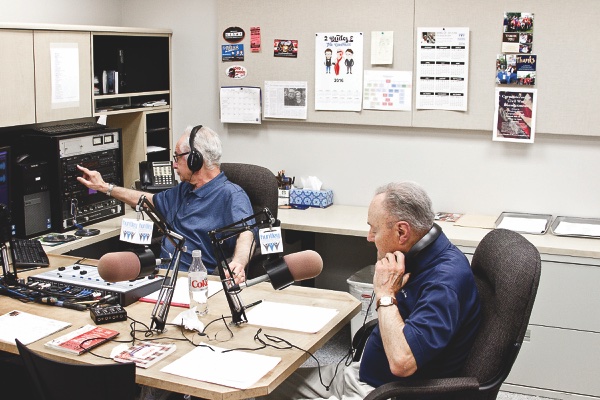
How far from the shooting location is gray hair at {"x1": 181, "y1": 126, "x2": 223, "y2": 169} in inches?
139

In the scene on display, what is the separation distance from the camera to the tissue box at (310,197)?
4.49 metres

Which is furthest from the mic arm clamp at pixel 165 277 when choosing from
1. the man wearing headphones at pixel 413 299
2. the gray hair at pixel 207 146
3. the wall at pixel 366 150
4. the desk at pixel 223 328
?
the wall at pixel 366 150

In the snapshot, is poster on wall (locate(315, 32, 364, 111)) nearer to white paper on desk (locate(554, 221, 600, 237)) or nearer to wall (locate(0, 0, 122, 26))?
white paper on desk (locate(554, 221, 600, 237))

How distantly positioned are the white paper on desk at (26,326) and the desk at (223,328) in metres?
0.03

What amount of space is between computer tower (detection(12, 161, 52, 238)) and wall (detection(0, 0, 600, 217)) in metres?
0.91

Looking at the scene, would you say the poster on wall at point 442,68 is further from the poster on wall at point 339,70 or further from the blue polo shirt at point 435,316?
→ the blue polo shirt at point 435,316

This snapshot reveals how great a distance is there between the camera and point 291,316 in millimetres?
2697

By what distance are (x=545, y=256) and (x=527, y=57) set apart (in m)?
1.09

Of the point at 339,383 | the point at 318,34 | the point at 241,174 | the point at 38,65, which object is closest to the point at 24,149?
the point at 38,65

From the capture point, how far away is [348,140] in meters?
4.55

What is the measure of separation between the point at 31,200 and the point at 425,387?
2.33 meters

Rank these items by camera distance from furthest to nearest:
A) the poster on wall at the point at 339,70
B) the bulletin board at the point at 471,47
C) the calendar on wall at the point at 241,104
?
the calendar on wall at the point at 241,104 < the poster on wall at the point at 339,70 < the bulletin board at the point at 471,47

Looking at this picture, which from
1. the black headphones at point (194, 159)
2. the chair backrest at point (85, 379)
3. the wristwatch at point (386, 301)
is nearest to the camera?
the chair backrest at point (85, 379)

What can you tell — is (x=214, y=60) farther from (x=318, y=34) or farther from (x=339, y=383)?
(x=339, y=383)
